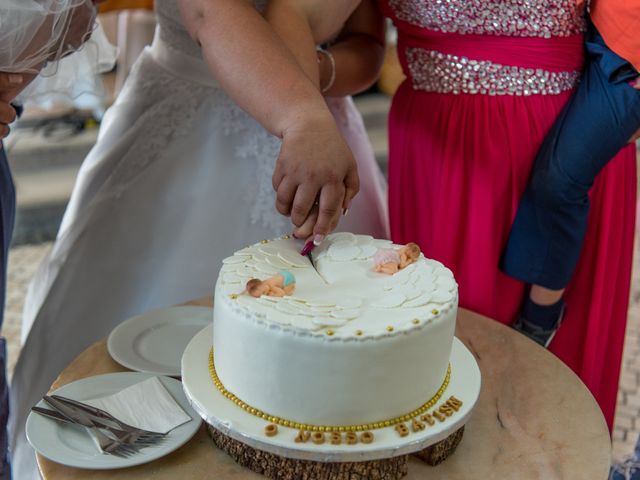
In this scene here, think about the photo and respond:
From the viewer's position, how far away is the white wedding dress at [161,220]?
4.63ft

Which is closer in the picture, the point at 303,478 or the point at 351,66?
the point at 303,478

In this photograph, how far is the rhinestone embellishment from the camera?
1254 millimetres

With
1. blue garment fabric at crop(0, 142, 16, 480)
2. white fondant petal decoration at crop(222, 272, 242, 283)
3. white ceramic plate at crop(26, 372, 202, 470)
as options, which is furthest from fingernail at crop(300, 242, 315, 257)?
blue garment fabric at crop(0, 142, 16, 480)

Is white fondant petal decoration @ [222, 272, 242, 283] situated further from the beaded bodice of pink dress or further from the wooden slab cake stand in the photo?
the beaded bodice of pink dress

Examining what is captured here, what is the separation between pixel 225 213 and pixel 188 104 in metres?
0.22

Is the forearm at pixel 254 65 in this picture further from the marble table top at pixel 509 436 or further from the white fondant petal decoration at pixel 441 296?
the marble table top at pixel 509 436

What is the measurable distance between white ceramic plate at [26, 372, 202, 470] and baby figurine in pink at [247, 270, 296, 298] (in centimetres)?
19

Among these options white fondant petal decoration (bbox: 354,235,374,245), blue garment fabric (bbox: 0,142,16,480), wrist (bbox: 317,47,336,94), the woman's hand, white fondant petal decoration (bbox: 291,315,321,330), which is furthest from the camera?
wrist (bbox: 317,47,336,94)

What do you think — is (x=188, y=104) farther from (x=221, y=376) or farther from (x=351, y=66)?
(x=221, y=376)

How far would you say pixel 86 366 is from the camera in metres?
1.07

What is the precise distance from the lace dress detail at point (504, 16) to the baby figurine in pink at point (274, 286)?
0.54 metres

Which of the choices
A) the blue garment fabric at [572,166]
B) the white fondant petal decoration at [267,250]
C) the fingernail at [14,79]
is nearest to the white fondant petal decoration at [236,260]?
the white fondant petal decoration at [267,250]

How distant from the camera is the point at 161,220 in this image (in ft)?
4.71

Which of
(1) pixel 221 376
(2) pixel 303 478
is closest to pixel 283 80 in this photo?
(1) pixel 221 376
